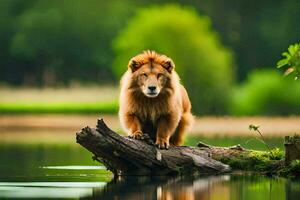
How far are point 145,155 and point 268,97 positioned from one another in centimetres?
3689

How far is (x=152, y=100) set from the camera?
818 inches

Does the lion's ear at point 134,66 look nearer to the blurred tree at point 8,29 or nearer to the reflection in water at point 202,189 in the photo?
the reflection in water at point 202,189

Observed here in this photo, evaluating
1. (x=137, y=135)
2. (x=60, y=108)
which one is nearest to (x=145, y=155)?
(x=137, y=135)

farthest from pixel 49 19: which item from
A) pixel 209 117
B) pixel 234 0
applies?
pixel 209 117

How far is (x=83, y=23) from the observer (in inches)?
2803

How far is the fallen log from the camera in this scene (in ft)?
65.0

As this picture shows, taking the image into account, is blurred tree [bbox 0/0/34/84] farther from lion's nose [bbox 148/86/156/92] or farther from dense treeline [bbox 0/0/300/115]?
lion's nose [bbox 148/86/156/92]

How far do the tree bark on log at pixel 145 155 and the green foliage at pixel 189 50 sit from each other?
3194 centimetres

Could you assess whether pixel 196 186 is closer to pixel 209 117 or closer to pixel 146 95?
pixel 146 95

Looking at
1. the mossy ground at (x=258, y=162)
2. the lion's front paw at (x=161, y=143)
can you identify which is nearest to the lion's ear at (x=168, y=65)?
the lion's front paw at (x=161, y=143)

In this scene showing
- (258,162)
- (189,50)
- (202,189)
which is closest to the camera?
(202,189)

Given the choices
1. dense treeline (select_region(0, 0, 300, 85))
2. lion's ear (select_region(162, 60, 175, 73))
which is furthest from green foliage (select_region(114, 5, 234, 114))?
lion's ear (select_region(162, 60, 175, 73))

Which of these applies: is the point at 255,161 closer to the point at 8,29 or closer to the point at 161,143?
the point at 161,143

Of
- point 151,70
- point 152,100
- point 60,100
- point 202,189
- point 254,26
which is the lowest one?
point 202,189
